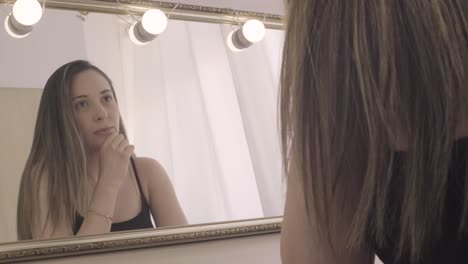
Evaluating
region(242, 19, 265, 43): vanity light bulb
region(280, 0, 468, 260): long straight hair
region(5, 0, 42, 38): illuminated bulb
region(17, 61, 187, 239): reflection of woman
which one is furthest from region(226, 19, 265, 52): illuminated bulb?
region(280, 0, 468, 260): long straight hair

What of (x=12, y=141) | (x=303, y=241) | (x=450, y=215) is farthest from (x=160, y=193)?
(x=450, y=215)

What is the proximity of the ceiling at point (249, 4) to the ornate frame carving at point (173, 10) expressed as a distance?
0.03 metres

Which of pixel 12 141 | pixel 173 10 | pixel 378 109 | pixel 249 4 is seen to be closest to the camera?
pixel 378 109

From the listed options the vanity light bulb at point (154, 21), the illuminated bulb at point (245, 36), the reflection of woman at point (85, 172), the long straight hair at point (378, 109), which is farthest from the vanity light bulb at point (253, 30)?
the long straight hair at point (378, 109)

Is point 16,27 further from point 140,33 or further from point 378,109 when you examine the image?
point 378,109

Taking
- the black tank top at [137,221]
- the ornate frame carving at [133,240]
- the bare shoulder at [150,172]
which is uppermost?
the bare shoulder at [150,172]

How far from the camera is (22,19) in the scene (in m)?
1.00

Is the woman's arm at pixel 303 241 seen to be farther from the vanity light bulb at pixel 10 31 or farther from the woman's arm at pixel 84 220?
the vanity light bulb at pixel 10 31

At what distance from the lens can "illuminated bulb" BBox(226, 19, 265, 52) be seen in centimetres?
124

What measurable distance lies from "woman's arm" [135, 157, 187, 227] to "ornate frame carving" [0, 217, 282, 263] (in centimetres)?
3

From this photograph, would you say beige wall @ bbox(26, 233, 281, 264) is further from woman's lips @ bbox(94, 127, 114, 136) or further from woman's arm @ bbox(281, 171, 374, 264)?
woman's arm @ bbox(281, 171, 374, 264)

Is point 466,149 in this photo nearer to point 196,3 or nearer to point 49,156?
point 49,156

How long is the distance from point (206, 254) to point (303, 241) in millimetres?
523

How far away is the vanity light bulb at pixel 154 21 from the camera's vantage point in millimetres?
1119
